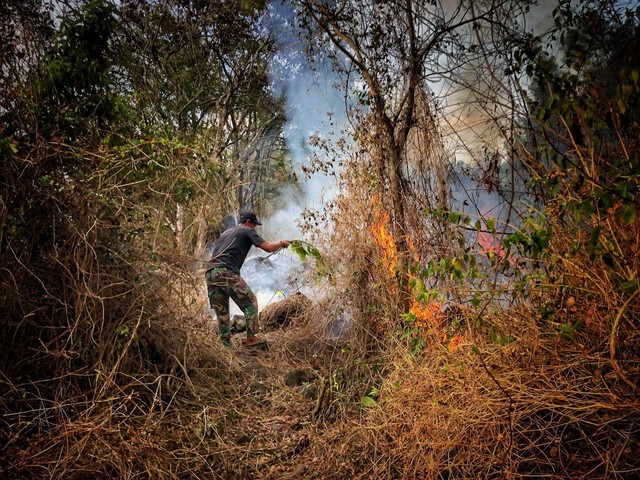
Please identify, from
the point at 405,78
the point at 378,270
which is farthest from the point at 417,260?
the point at 405,78

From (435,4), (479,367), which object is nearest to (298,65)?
(435,4)

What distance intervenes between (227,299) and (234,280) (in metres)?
0.29

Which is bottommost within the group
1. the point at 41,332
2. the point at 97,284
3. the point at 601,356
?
the point at 601,356

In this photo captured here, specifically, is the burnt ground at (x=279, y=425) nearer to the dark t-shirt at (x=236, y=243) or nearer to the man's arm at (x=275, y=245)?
the man's arm at (x=275, y=245)

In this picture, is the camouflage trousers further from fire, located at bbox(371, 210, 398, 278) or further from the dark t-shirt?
fire, located at bbox(371, 210, 398, 278)

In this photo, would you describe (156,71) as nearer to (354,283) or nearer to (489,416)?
(354,283)

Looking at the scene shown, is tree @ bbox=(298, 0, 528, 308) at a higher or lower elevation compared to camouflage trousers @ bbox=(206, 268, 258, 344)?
higher

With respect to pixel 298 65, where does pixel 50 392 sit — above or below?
below

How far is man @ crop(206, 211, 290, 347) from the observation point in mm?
5656

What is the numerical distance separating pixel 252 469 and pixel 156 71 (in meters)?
9.76

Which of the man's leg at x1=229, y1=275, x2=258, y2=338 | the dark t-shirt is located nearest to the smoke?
the man's leg at x1=229, y1=275, x2=258, y2=338

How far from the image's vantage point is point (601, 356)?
2.23m

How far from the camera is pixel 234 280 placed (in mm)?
5871

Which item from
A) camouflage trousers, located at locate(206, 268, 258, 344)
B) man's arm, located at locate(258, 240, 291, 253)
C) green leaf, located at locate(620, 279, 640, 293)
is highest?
man's arm, located at locate(258, 240, 291, 253)
